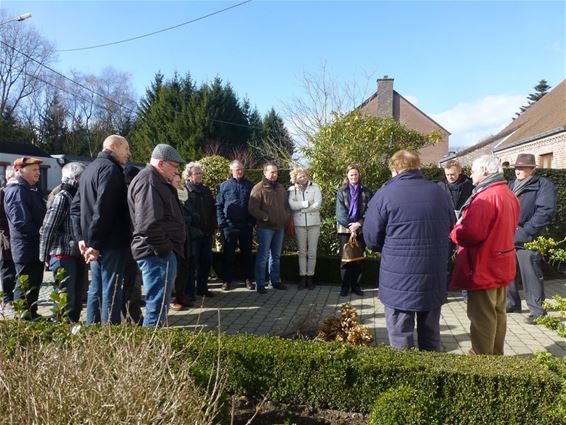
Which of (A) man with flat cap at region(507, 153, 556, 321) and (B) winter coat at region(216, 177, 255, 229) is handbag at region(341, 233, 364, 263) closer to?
(B) winter coat at region(216, 177, 255, 229)

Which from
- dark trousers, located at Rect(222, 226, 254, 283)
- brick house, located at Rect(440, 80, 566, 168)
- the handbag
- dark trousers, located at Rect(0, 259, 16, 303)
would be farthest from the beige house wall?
dark trousers, located at Rect(0, 259, 16, 303)

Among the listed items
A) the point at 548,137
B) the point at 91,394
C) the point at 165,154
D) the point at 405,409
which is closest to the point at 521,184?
the point at 405,409

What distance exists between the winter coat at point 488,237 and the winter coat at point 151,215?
2.56 metres

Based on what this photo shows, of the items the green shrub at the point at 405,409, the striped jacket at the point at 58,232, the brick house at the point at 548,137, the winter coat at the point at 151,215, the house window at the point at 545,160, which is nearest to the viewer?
the green shrub at the point at 405,409

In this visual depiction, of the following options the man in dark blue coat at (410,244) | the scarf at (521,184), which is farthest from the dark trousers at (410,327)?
the scarf at (521,184)

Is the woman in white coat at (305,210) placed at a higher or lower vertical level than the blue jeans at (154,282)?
higher

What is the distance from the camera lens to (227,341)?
324 centimetres

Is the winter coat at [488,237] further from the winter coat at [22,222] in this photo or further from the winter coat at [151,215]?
the winter coat at [22,222]

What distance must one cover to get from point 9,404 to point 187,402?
69cm

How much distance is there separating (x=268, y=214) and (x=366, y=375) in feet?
13.3

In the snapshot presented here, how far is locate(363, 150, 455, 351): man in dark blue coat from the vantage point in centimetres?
324

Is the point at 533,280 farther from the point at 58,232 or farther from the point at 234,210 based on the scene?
the point at 58,232

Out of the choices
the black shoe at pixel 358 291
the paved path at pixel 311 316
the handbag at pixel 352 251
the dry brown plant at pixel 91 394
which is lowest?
the paved path at pixel 311 316

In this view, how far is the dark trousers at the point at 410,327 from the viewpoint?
3402 mm
